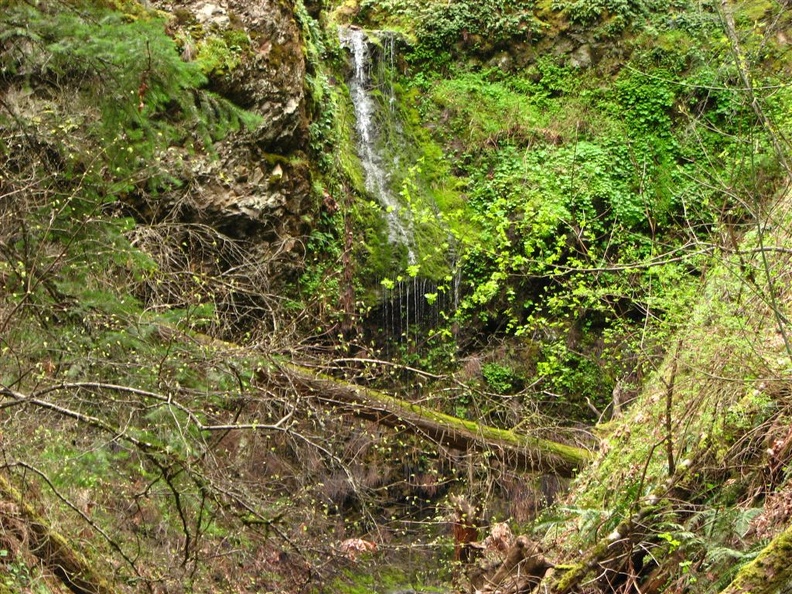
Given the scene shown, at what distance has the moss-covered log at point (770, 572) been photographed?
2688mm

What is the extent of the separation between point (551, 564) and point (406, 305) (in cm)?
666

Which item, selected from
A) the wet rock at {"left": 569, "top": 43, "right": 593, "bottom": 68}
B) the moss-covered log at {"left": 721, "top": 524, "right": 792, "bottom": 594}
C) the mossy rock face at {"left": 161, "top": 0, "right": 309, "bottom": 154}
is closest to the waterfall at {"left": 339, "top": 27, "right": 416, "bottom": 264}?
the mossy rock face at {"left": 161, "top": 0, "right": 309, "bottom": 154}

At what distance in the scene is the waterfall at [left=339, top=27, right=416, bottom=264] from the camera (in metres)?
11.6

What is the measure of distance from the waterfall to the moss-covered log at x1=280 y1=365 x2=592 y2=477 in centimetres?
523

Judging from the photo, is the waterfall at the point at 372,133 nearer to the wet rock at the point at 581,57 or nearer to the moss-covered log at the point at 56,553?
the wet rock at the point at 581,57

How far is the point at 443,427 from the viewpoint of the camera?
20.6ft

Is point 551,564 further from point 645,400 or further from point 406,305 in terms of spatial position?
point 406,305

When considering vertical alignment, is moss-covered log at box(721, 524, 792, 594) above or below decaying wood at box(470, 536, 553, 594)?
above

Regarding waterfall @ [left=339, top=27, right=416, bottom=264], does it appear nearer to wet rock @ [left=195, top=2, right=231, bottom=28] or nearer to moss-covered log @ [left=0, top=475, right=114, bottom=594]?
wet rock @ [left=195, top=2, right=231, bottom=28]

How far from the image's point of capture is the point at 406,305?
11117 millimetres

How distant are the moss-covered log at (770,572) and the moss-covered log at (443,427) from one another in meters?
3.22

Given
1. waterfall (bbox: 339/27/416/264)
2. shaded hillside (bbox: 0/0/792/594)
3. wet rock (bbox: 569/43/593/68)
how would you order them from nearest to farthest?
shaded hillside (bbox: 0/0/792/594) → waterfall (bbox: 339/27/416/264) → wet rock (bbox: 569/43/593/68)

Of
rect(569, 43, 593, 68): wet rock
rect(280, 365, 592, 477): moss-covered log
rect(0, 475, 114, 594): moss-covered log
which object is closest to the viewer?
rect(0, 475, 114, 594): moss-covered log

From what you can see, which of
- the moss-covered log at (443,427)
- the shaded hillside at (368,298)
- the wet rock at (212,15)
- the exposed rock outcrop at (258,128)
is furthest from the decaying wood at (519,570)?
the wet rock at (212,15)
